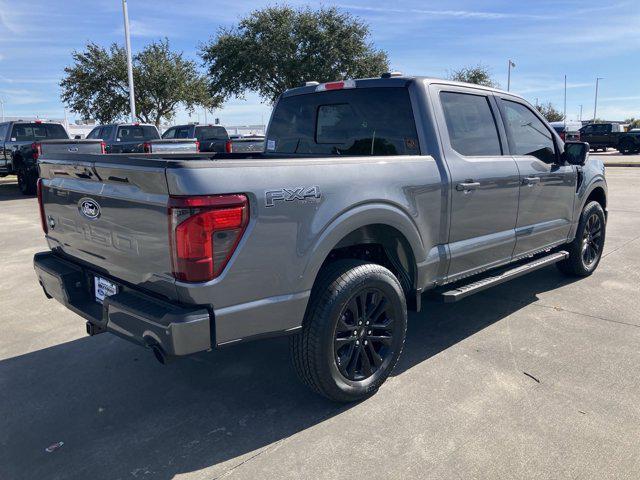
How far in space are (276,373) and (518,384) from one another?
1565 millimetres

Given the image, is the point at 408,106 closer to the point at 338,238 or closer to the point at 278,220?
the point at 338,238

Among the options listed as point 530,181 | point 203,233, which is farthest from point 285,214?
point 530,181

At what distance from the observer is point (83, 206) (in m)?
3.05

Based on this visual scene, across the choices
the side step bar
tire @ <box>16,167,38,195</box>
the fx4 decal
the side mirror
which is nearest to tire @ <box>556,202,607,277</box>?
the side step bar

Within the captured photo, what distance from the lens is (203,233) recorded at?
2.41 m

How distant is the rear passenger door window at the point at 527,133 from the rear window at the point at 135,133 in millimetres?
13454

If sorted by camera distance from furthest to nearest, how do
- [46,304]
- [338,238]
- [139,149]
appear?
[139,149] → [46,304] → [338,238]

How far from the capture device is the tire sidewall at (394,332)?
292 cm

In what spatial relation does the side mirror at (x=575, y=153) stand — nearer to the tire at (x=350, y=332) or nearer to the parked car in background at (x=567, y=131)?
the tire at (x=350, y=332)

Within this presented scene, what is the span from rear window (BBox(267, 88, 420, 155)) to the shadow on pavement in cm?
152

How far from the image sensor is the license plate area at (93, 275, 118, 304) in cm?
297

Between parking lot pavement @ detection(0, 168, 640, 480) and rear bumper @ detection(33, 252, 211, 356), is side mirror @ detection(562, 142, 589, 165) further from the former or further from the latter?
rear bumper @ detection(33, 252, 211, 356)

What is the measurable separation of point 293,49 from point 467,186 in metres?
24.7

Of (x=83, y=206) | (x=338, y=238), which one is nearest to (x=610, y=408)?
(x=338, y=238)
